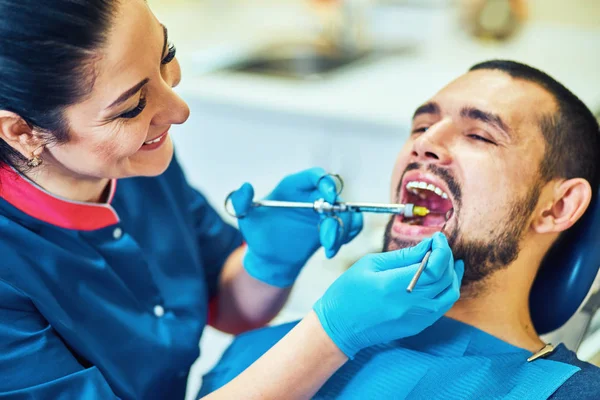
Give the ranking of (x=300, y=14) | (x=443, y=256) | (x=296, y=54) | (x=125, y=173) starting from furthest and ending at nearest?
(x=300, y=14)
(x=296, y=54)
(x=125, y=173)
(x=443, y=256)

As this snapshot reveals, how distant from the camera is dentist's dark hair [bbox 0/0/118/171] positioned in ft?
2.93

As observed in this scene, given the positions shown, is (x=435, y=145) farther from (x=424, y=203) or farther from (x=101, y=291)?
(x=101, y=291)

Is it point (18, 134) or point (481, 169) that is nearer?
point (18, 134)

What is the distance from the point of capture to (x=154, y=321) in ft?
4.21

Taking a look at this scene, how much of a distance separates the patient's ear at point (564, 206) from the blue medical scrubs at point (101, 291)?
0.71m

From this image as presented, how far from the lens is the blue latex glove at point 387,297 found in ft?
3.29

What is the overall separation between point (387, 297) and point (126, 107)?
493mm

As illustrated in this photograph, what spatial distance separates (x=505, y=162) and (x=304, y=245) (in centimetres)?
44

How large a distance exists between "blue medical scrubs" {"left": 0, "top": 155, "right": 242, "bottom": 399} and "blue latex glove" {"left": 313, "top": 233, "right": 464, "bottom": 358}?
1.23ft

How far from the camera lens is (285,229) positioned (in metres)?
1.39

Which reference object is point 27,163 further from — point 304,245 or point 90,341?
point 304,245

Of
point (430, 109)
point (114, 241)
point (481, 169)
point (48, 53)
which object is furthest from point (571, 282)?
point (48, 53)

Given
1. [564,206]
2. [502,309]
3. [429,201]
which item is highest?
[564,206]

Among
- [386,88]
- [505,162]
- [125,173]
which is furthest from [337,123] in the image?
[125,173]
